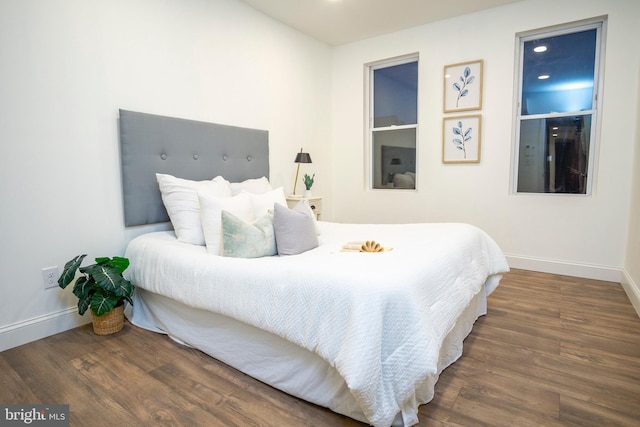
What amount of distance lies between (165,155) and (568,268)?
3827 mm

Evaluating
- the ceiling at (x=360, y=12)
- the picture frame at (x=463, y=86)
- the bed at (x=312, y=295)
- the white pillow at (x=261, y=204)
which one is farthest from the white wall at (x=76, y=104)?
the picture frame at (x=463, y=86)

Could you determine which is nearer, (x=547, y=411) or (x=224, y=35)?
(x=547, y=411)

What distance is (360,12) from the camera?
365 cm

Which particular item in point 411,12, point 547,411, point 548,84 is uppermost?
point 411,12

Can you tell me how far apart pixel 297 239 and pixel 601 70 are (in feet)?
10.7

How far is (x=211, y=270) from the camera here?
6.14ft

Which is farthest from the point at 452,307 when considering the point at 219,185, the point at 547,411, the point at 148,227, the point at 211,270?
the point at 148,227

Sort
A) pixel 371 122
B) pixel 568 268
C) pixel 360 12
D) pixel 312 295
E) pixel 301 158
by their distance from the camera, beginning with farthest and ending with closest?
pixel 371 122
pixel 301 158
pixel 360 12
pixel 568 268
pixel 312 295

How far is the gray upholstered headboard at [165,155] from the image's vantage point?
255 cm

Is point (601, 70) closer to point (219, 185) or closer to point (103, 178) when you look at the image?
point (219, 185)

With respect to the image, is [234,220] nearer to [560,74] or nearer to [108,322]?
[108,322]

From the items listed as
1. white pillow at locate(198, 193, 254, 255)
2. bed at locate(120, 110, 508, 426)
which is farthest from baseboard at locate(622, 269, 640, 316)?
white pillow at locate(198, 193, 254, 255)

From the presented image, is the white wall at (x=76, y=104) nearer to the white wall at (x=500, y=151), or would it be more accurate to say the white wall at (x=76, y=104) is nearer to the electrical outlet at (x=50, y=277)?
the electrical outlet at (x=50, y=277)

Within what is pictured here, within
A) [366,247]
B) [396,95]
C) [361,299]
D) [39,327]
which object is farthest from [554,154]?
[39,327]
